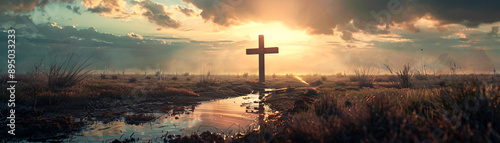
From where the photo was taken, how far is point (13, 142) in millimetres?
5609

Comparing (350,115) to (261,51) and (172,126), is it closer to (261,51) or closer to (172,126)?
(172,126)

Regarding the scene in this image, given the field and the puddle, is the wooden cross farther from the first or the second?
the puddle

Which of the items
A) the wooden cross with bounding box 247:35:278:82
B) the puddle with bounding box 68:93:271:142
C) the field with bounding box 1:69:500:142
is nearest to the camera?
the field with bounding box 1:69:500:142

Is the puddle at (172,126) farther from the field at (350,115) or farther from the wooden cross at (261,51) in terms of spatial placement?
the wooden cross at (261,51)

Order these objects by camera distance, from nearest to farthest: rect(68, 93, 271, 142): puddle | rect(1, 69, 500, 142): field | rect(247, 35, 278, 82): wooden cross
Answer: rect(1, 69, 500, 142): field
rect(68, 93, 271, 142): puddle
rect(247, 35, 278, 82): wooden cross

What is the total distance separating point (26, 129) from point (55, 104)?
14.1 feet

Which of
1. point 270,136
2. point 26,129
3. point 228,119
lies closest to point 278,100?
point 228,119

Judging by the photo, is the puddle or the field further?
the puddle

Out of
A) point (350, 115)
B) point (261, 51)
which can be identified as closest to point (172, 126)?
point (350, 115)

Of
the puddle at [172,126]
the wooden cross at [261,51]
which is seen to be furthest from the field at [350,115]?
the wooden cross at [261,51]

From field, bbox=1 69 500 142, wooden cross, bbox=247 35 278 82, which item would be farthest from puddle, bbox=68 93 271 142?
wooden cross, bbox=247 35 278 82

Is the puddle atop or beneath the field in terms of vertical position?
beneath

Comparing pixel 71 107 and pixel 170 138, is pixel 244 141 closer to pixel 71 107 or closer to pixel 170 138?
pixel 170 138

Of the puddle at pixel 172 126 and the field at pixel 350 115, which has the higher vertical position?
the field at pixel 350 115
